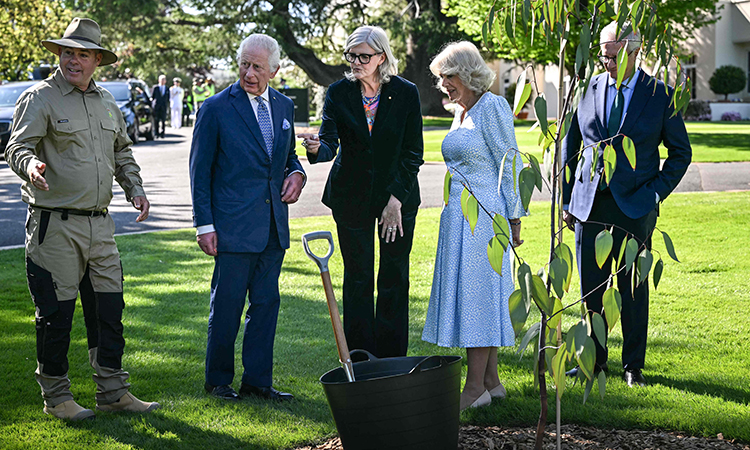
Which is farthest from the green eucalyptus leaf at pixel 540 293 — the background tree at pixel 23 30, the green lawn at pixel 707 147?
the background tree at pixel 23 30

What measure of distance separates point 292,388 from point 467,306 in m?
1.22

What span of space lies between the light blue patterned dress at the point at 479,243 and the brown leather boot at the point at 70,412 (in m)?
1.89

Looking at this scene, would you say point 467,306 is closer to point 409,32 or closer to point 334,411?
point 334,411

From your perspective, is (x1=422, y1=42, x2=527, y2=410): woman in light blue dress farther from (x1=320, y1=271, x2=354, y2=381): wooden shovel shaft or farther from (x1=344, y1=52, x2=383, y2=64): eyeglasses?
(x1=320, y1=271, x2=354, y2=381): wooden shovel shaft

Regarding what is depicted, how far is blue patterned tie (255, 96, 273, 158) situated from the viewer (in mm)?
4391

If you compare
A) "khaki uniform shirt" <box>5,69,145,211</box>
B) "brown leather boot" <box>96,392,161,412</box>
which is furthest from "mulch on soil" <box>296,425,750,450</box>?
"khaki uniform shirt" <box>5,69,145,211</box>

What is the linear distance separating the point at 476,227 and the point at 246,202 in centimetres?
126

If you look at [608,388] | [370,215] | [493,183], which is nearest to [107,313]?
[370,215]

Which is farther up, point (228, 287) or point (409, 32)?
point (409, 32)

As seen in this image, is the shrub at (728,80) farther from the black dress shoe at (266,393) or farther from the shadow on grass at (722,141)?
the black dress shoe at (266,393)

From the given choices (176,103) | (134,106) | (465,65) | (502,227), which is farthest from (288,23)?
(502,227)

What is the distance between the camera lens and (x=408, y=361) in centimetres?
347

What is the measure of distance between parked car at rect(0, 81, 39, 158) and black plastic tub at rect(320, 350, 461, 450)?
1782 centimetres

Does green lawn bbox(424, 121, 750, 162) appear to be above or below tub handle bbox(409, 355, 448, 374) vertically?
above
